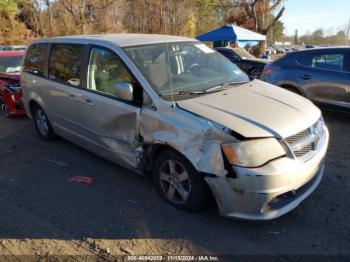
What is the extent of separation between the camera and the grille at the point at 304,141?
123 inches

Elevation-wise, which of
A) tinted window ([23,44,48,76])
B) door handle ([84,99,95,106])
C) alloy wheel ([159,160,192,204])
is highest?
tinted window ([23,44,48,76])

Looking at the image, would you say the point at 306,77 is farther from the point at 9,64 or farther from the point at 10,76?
the point at 9,64

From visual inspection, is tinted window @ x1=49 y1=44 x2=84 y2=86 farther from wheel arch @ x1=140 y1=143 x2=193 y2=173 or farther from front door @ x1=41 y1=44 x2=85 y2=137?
wheel arch @ x1=140 y1=143 x2=193 y2=173

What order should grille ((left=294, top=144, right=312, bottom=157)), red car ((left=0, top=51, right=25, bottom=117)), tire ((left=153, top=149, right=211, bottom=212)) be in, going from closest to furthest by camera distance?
grille ((left=294, top=144, right=312, bottom=157)) < tire ((left=153, top=149, right=211, bottom=212)) < red car ((left=0, top=51, right=25, bottom=117))

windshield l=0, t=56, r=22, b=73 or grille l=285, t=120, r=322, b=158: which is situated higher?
windshield l=0, t=56, r=22, b=73

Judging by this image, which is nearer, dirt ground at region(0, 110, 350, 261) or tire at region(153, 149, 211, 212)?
dirt ground at region(0, 110, 350, 261)

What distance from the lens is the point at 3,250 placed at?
10.4 ft

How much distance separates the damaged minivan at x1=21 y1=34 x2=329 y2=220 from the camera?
2984mm

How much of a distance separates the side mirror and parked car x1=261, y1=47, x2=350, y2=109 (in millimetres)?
4369

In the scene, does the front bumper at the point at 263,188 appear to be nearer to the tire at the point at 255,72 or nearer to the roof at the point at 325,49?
the roof at the point at 325,49

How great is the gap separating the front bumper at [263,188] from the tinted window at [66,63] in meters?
2.53

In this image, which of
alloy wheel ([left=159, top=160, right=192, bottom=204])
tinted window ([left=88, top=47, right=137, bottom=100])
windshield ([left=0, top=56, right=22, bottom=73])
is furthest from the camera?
windshield ([left=0, top=56, right=22, bottom=73])

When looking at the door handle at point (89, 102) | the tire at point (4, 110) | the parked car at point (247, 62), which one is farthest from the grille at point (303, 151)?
the parked car at point (247, 62)


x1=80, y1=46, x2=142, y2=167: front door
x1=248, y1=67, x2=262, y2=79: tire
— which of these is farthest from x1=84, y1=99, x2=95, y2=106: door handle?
x1=248, y1=67, x2=262, y2=79: tire
